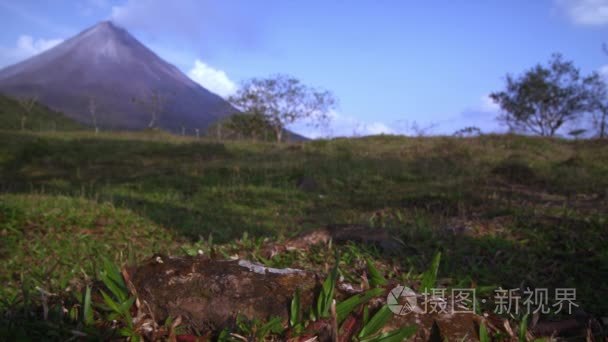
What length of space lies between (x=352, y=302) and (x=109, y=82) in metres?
79.2

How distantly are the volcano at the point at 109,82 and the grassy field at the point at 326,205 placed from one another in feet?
141

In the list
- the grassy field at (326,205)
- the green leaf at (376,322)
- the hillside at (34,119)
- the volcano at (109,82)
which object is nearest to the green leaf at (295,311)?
the green leaf at (376,322)

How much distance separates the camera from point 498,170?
765 cm

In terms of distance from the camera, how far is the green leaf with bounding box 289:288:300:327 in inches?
43.9

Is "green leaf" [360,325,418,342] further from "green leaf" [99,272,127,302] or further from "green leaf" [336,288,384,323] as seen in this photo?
"green leaf" [99,272,127,302]

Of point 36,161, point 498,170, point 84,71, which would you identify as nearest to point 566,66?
point 498,170

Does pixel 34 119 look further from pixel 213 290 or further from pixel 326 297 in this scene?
pixel 326 297

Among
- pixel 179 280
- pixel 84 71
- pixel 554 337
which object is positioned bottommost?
pixel 554 337

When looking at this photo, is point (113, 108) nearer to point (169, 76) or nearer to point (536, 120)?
point (169, 76)

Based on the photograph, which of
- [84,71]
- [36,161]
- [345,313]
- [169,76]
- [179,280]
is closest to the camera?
[345,313]

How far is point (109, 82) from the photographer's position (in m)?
72.6

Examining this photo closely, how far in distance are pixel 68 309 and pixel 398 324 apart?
0.88 meters
